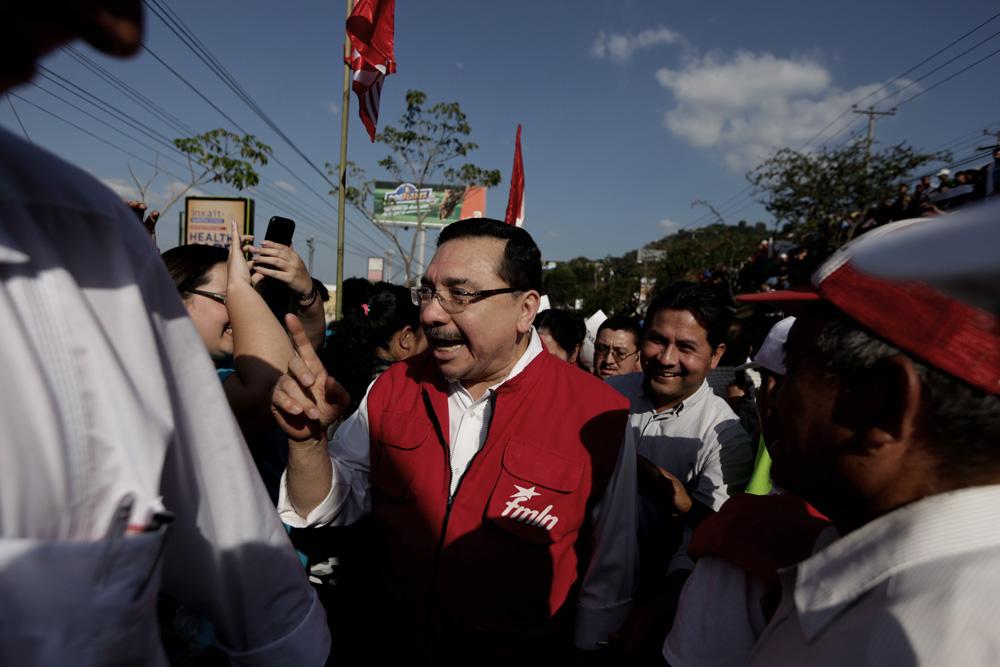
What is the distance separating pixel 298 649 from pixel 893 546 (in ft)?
3.30

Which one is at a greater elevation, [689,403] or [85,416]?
[85,416]

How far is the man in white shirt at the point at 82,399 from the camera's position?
0.56m

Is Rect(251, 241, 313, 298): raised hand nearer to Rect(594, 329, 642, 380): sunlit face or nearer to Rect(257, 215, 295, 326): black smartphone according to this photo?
Rect(257, 215, 295, 326): black smartphone

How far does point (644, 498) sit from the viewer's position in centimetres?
245

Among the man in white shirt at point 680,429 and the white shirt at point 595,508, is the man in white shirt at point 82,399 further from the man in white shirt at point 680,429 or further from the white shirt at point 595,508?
the man in white shirt at point 680,429

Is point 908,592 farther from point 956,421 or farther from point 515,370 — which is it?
point 515,370

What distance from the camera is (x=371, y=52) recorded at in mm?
7023

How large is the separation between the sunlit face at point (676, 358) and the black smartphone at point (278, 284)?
6.13 ft

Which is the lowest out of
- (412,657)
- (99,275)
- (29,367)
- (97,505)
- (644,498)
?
(412,657)

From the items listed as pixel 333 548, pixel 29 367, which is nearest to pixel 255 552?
pixel 29 367

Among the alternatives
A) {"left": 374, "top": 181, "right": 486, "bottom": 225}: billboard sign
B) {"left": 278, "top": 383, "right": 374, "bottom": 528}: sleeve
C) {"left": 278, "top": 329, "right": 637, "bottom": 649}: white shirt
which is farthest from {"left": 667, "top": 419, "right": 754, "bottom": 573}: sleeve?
{"left": 374, "top": 181, "right": 486, "bottom": 225}: billboard sign

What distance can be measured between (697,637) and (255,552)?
40.5 inches

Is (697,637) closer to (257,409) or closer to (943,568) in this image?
(943,568)

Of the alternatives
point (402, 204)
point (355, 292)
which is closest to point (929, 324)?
point (355, 292)
